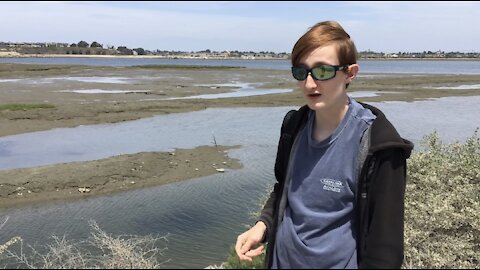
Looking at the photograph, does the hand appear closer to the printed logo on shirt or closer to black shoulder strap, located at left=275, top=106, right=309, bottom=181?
black shoulder strap, located at left=275, top=106, right=309, bottom=181

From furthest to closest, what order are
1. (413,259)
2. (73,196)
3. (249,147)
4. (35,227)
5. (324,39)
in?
(249,147)
(73,196)
(35,227)
(413,259)
(324,39)

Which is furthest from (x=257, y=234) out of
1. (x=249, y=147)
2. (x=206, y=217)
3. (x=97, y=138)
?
(x=97, y=138)

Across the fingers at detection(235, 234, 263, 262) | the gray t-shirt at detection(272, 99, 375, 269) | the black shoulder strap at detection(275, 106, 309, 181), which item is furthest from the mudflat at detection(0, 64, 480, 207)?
the gray t-shirt at detection(272, 99, 375, 269)

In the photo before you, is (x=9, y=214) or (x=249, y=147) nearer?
(x=9, y=214)

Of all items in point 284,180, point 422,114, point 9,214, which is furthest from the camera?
point 422,114

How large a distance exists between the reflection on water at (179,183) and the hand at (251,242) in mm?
5121

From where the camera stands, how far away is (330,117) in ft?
7.50

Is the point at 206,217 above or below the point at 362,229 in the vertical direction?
below

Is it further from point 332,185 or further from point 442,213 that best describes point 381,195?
point 442,213

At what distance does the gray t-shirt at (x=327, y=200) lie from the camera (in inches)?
86.8

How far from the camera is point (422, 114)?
84.3ft

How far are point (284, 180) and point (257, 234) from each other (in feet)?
1.16

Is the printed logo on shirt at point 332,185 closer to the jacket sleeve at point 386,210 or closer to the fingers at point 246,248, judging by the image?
the jacket sleeve at point 386,210

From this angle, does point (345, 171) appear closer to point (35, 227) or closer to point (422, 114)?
point (35, 227)
